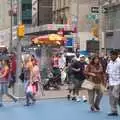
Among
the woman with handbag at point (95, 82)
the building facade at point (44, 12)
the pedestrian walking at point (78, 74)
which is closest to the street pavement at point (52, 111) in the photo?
the woman with handbag at point (95, 82)

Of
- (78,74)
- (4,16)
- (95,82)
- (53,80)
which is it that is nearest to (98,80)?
(95,82)

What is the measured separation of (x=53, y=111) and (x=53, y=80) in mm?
9673

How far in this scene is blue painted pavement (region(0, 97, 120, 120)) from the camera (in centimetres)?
1474

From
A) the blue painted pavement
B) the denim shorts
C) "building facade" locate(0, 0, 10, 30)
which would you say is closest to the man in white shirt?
the blue painted pavement

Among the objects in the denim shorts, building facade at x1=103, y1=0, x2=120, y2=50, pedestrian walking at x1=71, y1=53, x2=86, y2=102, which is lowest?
the denim shorts

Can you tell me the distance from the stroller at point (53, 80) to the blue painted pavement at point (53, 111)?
5947 millimetres

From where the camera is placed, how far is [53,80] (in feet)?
85.3

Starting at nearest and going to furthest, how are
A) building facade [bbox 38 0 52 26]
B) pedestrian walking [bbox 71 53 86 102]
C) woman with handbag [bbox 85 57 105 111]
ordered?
woman with handbag [bbox 85 57 105 111] < pedestrian walking [bbox 71 53 86 102] < building facade [bbox 38 0 52 26]

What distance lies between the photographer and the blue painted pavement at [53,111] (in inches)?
580

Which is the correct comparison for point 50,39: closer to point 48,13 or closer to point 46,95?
point 46,95

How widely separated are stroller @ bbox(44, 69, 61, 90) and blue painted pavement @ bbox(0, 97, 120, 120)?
5.95 meters

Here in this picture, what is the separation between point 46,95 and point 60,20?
4216 cm

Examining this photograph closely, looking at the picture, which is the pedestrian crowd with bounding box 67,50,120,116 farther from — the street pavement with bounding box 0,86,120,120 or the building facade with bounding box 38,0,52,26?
the building facade with bounding box 38,0,52,26

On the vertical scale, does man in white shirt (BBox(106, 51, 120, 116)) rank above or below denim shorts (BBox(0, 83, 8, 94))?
above
